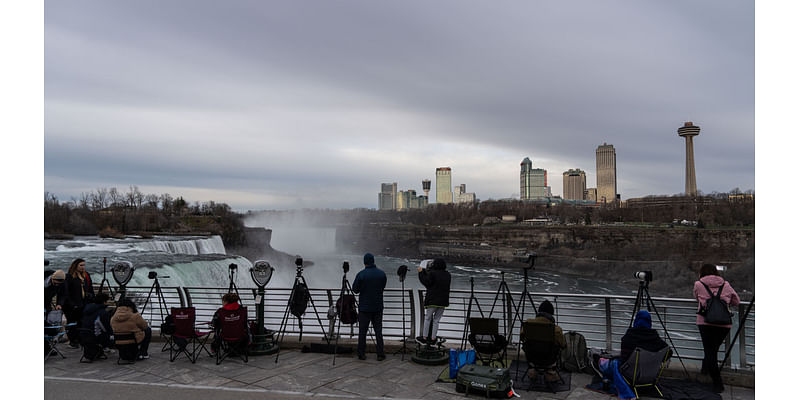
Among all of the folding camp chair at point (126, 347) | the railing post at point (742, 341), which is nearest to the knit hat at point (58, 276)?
the folding camp chair at point (126, 347)

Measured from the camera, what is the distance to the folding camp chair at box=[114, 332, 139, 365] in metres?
7.50

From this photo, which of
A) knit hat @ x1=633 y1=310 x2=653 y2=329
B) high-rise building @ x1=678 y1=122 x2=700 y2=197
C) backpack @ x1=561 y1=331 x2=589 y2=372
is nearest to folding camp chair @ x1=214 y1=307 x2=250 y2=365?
backpack @ x1=561 y1=331 x2=589 y2=372

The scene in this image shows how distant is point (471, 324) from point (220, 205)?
92973 millimetres

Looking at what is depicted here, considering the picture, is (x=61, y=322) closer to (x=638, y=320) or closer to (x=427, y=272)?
(x=427, y=272)

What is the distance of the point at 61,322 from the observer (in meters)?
8.16

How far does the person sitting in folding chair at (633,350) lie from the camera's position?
19.0ft

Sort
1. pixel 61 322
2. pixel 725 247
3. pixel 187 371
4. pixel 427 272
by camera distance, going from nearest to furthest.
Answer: pixel 187 371
pixel 427 272
pixel 61 322
pixel 725 247

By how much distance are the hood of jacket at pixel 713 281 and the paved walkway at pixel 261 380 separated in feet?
4.45

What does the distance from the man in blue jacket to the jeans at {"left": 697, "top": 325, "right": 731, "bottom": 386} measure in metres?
4.50

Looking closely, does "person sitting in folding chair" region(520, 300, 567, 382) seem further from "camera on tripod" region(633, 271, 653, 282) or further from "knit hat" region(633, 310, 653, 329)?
"camera on tripod" region(633, 271, 653, 282)

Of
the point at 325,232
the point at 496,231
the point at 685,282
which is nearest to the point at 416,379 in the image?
the point at 685,282

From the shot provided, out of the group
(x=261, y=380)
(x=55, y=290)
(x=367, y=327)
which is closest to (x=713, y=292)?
(x=367, y=327)

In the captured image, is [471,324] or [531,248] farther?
[531,248]

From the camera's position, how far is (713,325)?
6145mm
